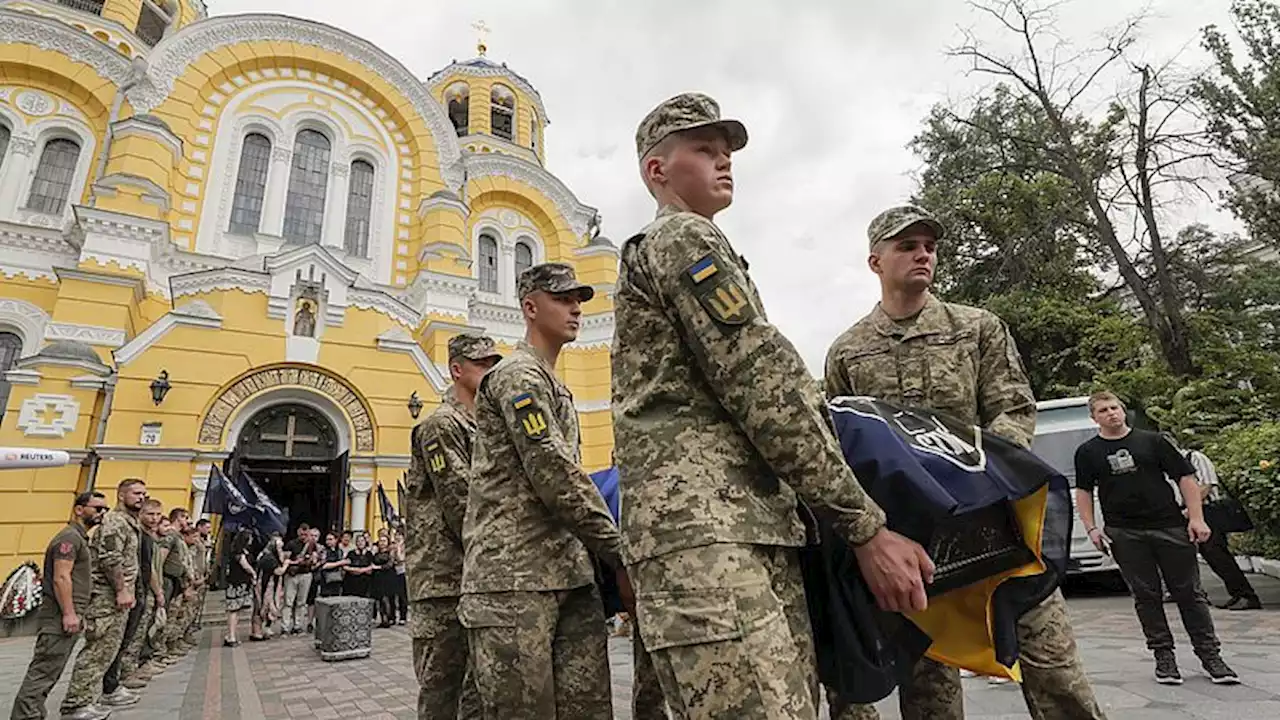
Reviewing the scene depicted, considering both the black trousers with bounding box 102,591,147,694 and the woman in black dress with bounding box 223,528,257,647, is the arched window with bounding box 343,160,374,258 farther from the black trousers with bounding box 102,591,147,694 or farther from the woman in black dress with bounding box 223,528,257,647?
the black trousers with bounding box 102,591,147,694

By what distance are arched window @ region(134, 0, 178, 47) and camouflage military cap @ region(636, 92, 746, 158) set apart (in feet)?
79.2

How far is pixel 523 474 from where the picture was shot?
247 centimetres

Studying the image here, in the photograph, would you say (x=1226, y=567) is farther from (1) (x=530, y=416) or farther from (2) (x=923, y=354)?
(1) (x=530, y=416)

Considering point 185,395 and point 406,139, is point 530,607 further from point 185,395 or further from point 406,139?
point 406,139

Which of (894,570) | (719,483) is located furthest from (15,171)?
(894,570)

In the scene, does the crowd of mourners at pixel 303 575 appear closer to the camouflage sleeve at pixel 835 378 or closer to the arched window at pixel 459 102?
the camouflage sleeve at pixel 835 378

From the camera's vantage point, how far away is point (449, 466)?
330cm

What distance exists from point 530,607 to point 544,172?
19.5m

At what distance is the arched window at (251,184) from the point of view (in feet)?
49.7

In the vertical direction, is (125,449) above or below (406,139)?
below

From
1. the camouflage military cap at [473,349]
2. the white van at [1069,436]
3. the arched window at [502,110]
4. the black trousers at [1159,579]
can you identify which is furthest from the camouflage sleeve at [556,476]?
the arched window at [502,110]

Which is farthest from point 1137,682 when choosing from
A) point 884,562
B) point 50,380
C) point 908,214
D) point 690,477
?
point 50,380

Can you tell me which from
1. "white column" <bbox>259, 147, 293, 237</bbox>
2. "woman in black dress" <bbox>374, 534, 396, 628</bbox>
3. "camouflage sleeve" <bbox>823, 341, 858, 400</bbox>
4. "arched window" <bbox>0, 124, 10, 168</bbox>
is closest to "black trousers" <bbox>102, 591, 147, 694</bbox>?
"woman in black dress" <bbox>374, 534, 396, 628</bbox>

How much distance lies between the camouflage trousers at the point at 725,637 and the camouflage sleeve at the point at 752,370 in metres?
0.22
